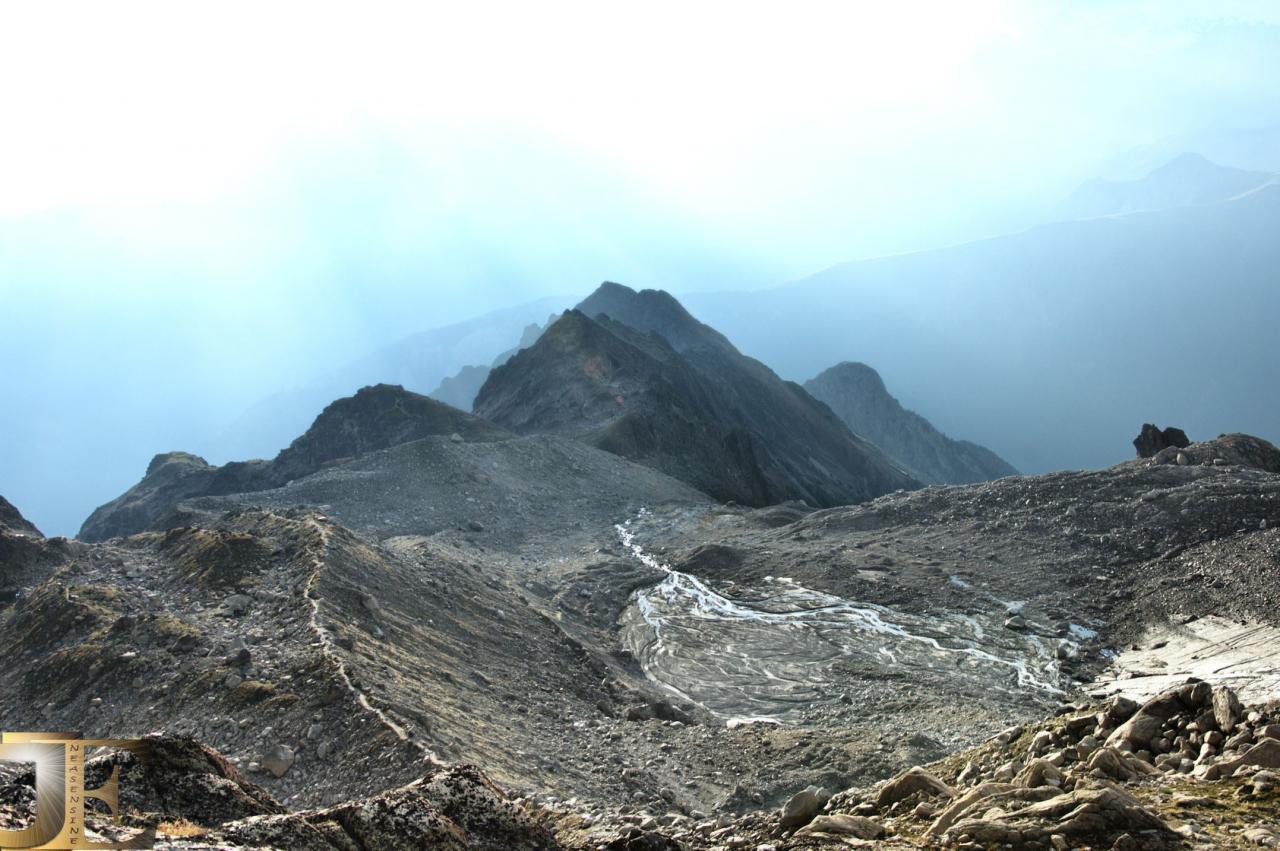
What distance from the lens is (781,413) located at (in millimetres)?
117938

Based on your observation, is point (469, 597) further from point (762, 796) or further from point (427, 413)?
point (427, 413)

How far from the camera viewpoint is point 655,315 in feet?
465

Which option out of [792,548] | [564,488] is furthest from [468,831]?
[564,488]

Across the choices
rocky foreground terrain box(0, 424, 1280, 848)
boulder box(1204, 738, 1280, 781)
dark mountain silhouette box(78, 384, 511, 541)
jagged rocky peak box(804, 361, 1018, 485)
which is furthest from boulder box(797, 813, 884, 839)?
jagged rocky peak box(804, 361, 1018, 485)

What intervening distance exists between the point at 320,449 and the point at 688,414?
36.0 m

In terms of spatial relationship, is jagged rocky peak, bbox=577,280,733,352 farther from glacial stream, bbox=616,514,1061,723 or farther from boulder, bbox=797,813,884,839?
boulder, bbox=797,813,884,839

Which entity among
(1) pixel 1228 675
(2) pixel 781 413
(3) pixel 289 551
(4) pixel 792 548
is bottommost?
(1) pixel 1228 675

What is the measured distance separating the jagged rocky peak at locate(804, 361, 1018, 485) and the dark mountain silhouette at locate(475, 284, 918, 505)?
34143mm

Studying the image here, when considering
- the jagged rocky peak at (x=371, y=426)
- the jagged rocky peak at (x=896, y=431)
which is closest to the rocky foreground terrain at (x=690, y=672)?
the jagged rocky peak at (x=371, y=426)

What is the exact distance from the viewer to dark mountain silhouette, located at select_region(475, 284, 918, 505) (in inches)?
3100

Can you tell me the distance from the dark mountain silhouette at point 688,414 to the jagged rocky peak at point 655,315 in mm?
2319

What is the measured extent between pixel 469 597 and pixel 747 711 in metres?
9.91
